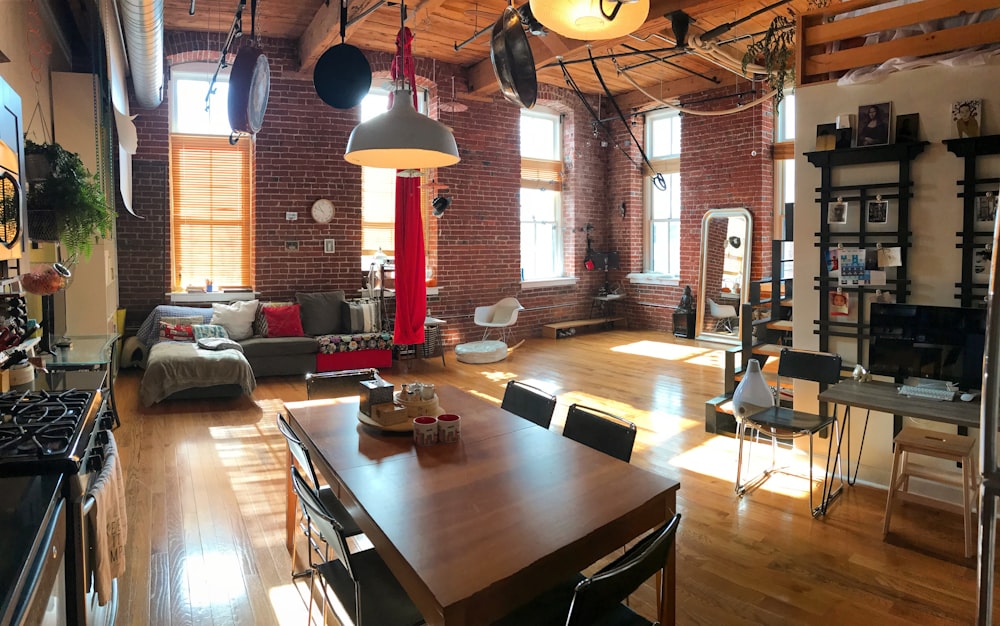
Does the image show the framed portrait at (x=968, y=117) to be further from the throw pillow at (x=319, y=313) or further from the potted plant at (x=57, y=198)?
the throw pillow at (x=319, y=313)

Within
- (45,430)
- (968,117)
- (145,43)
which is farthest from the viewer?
(145,43)

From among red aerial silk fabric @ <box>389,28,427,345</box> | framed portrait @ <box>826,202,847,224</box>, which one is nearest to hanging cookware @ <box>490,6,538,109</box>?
red aerial silk fabric @ <box>389,28,427,345</box>

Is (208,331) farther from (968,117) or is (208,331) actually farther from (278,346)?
(968,117)

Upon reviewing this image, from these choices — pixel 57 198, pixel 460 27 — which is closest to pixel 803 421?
pixel 57 198

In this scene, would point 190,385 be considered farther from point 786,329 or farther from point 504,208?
point 786,329

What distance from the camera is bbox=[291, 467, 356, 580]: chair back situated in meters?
1.85

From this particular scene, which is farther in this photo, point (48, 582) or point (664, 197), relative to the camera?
point (664, 197)

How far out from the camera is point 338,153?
7.85 m

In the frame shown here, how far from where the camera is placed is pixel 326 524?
1900 mm

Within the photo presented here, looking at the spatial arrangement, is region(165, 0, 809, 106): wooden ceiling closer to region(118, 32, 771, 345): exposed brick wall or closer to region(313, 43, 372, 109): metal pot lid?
region(118, 32, 771, 345): exposed brick wall

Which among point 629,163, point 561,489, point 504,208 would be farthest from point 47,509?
point 629,163

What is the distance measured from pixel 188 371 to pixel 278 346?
48.2 inches

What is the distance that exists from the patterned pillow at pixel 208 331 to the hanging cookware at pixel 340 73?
414 centimetres

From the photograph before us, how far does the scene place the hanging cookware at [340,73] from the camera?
132 inches
